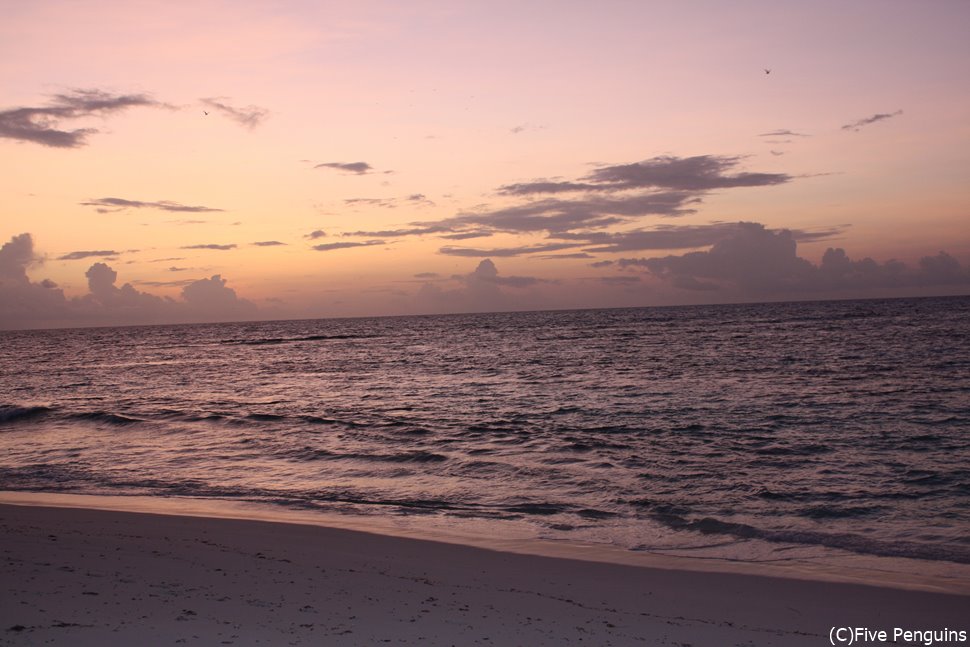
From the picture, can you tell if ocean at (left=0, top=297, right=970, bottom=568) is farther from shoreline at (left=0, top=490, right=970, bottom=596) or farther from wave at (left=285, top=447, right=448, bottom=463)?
shoreline at (left=0, top=490, right=970, bottom=596)

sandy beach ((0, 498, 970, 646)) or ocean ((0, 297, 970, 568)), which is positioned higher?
sandy beach ((0, 498, 970, 646))

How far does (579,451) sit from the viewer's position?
62.4 ft

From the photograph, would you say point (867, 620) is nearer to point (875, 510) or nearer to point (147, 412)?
point (875, 510)

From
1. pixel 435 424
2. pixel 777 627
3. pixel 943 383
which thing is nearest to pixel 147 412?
pixel 435 424

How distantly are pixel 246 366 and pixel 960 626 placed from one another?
5656cm

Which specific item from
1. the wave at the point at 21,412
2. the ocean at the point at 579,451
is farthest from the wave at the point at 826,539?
the wave at the point at 21,412

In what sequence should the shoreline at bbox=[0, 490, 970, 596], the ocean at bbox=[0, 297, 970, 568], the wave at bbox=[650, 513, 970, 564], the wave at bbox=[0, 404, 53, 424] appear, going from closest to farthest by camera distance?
the shoreline at bbox=[0, 490, 970, 596] < the wave at bbox=[650, 513, 970, 564] < the ocean at bbox=[0, 297, 970, 568] < the wave at bbox=[0, 404, 53, 424]

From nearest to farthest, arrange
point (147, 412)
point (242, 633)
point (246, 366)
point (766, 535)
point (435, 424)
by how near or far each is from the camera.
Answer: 1. point (242, 633)
2. point (766, 535)
3. point (435, 424)
4. point (147, 412)
5. point (246, 366)

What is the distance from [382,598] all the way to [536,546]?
Result: 137 inches

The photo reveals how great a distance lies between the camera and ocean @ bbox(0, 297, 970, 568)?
12.3 metres

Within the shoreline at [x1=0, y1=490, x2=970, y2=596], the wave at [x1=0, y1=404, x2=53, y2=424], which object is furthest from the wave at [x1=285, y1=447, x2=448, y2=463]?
the wave at [x1=0, y1=404, x2=53, y2=424]

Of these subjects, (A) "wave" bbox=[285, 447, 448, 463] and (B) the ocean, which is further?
(A) "wave" bbox=[285, 447, 448, 463]

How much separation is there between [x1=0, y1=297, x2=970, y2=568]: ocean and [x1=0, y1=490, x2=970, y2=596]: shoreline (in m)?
0.33

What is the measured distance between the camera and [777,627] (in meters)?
7.49
